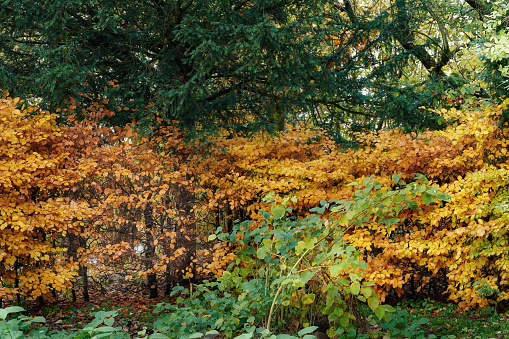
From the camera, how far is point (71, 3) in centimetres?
470

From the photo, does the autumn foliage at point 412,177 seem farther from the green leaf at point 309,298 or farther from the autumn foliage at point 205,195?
the green leaf at point 309,298

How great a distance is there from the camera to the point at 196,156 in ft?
19.4

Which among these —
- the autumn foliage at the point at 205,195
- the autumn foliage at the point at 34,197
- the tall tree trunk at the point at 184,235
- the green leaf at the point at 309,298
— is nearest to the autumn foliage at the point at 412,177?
the autumn foliage at the point at 205,195

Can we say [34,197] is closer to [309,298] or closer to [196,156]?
[196,156]

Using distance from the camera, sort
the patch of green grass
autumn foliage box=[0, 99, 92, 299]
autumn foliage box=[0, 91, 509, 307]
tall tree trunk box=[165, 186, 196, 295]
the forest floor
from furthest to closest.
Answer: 1. tall tree trunk box=[165, 186, 196, 295]
2. autumn foliage box=[0, 91, 509, 307]
3. autumn foliage box=[0, 99, 92, 299]
4. the forest floor
5. the patch of green grass

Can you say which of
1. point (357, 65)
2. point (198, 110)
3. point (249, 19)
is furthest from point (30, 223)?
point (357, 65)

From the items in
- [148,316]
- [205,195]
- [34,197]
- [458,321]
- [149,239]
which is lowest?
[458,321]

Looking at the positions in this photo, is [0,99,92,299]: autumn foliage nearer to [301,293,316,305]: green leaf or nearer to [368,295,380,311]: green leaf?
[301,293,316,305]: green leaf

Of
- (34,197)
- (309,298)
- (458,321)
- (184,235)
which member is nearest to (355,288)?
(309,298)

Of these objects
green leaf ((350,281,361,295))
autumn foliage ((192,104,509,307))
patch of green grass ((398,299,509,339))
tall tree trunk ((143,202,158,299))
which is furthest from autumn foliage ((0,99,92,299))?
patch of green grass ((398,299,509,339))

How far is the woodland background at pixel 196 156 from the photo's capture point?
15.1 ft

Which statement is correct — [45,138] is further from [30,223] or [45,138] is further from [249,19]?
[249,19]

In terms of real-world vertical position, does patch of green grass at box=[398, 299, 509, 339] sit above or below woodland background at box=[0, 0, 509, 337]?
below

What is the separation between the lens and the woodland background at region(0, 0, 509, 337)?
461 cm
